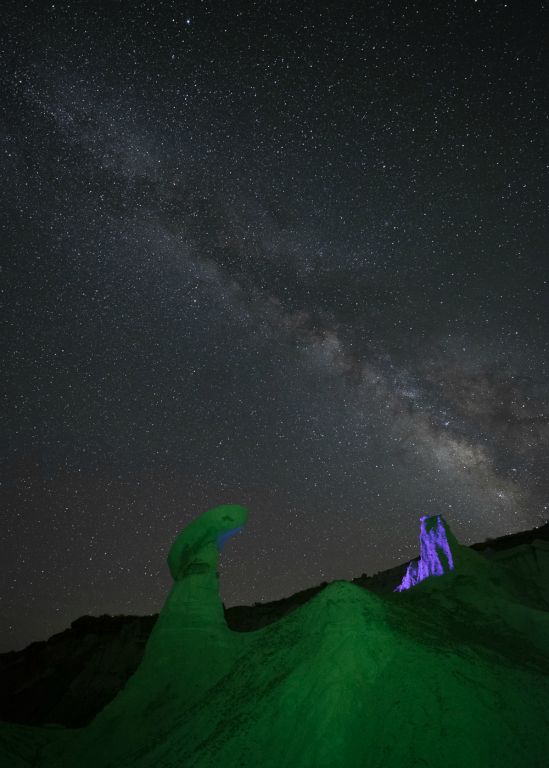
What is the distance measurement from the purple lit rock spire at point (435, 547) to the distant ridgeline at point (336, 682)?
0.08 meters

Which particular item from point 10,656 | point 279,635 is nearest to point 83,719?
point 10,656

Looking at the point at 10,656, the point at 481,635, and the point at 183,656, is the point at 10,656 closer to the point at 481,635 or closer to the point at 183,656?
the point at 183,656

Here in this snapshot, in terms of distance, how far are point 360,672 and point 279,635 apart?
309cm

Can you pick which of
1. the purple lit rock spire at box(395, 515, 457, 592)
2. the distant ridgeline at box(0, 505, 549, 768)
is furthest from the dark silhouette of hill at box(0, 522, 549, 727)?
the distant ridgeline at box(0, 505, 549, 768)

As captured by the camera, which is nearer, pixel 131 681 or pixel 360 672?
pixel 360 672

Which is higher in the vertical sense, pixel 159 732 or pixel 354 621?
pixel 354 621

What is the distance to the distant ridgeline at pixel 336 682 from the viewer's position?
20.3ft

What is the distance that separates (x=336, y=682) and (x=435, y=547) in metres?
10.8

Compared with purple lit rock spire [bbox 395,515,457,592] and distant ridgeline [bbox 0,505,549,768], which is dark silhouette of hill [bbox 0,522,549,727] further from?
distant ridgeline [bbox 0,505,549,768]

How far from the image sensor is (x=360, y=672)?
6.93 m

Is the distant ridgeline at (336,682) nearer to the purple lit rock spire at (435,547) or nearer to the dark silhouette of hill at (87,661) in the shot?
the purple lit rock spire at (435,547)

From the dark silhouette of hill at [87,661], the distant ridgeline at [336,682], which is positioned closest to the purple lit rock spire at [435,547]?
the distant ridgeline at [336,682]

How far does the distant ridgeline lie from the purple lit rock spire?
0.08 metres

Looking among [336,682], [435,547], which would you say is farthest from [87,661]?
[336,682]
